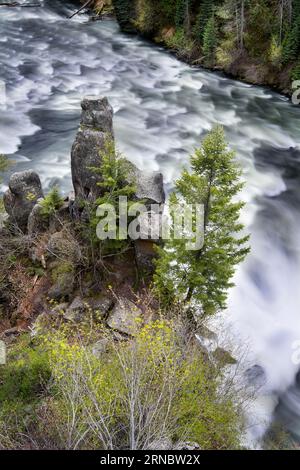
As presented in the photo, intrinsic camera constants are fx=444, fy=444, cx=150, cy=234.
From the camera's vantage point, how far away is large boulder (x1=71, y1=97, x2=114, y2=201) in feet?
63.4

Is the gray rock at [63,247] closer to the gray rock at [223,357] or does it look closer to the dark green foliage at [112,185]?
the dark green foliage at [112,185]

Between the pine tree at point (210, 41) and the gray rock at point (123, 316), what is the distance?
34.7 m

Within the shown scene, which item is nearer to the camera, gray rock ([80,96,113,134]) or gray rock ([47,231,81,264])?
gray rock ([47,231,81,264])

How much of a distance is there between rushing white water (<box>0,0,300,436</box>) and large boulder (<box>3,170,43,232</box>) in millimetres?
5878

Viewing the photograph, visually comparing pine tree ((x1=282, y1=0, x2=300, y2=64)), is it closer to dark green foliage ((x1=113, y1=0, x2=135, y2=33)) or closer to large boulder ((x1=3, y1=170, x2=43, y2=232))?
dark green foliage ((x1=113, y1=0, x2=135, y2=33))

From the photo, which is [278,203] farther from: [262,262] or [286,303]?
[286,303]

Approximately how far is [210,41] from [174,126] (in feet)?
44.4

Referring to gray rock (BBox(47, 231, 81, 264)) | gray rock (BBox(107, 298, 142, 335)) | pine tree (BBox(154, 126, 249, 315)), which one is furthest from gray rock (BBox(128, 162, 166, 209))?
gray rock (BBox(107, 298, 142, 335))

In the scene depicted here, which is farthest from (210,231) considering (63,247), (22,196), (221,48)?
(221,48)

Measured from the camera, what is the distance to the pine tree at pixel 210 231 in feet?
50.5

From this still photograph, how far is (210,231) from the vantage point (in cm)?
1600
